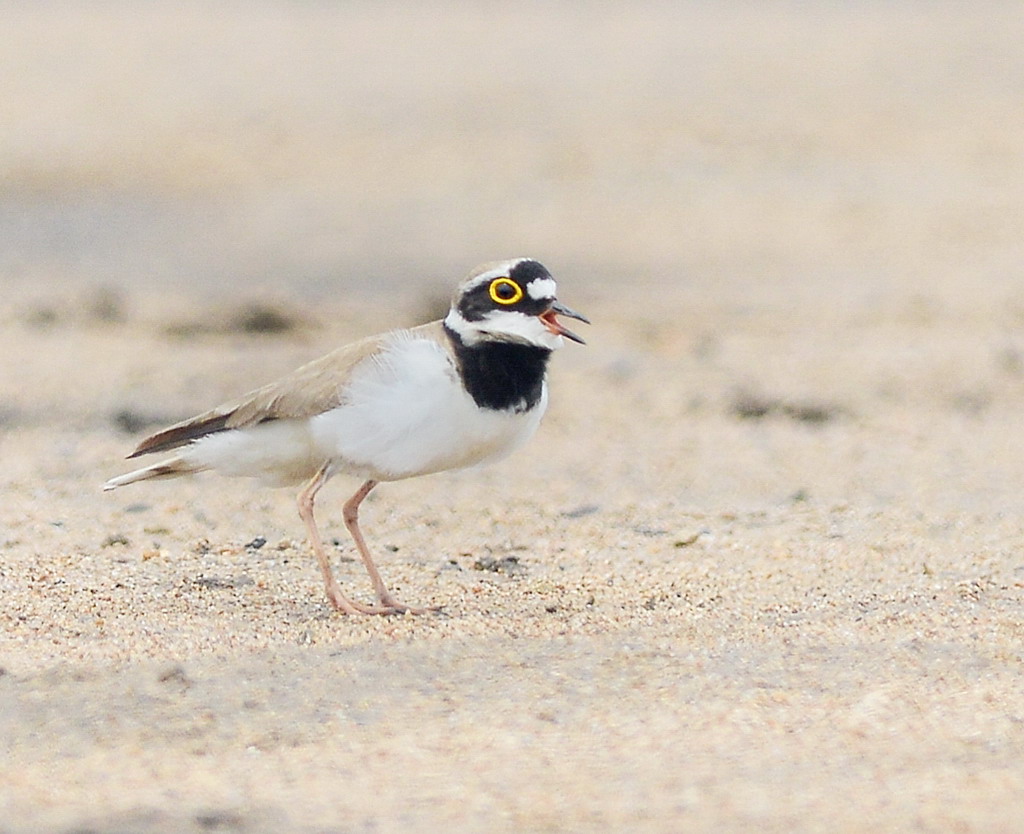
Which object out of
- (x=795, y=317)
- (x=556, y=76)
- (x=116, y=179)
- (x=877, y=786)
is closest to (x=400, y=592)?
(x=877, y=786)

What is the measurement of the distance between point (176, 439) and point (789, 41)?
19.6 meters

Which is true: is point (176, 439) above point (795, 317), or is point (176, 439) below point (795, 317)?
above

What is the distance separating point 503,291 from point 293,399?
73 cm

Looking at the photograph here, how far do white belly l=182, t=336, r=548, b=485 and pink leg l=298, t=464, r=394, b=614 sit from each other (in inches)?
4.2

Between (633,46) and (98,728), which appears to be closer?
(98,728)

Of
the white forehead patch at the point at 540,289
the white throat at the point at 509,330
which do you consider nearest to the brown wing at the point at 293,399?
the white throat at the point at 509,330

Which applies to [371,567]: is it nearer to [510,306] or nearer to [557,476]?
[510,306]

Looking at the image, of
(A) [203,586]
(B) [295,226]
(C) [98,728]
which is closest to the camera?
(C) [98,728]

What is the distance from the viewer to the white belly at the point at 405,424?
4.93 meters

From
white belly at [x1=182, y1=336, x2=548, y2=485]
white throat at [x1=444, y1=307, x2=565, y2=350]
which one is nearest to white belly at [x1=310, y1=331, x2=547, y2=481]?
white belly at [x1=182, y1=336, x2=548, y2=485]

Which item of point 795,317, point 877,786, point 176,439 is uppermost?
point 176,439

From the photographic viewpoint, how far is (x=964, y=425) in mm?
8406

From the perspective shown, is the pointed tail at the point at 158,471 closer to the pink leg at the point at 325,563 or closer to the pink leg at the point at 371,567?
the pink leg at the point at 325,563

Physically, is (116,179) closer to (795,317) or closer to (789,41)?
(795,317)
